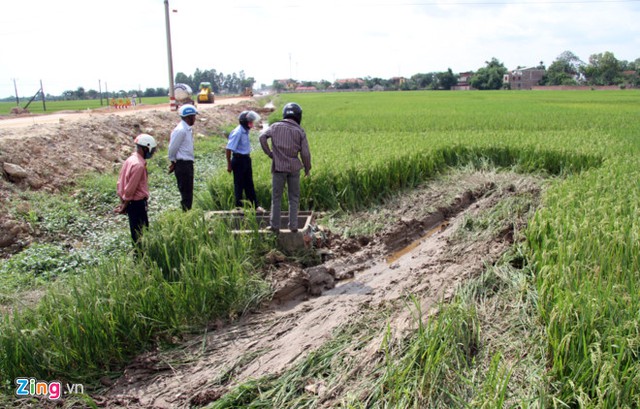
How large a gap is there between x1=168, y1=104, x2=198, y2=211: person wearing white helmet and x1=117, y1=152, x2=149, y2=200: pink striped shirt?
101 cm

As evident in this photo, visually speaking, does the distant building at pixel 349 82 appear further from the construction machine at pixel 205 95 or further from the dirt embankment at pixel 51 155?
the dirt embankment at pixel 51 155

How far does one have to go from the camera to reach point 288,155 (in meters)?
5.57

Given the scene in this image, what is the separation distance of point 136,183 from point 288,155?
5.47 feet

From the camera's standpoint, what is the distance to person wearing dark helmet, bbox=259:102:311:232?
218 inches

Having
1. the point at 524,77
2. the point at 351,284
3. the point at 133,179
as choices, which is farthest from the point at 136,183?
the point at 524,77

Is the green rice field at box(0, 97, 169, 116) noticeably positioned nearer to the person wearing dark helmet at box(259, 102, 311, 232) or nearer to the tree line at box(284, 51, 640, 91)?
the person wearing dark helmet at box(259, 102, 311, 232)

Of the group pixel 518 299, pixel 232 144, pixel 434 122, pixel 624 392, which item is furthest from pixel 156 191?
pixel 434 122

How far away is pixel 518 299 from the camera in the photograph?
3.95 meters

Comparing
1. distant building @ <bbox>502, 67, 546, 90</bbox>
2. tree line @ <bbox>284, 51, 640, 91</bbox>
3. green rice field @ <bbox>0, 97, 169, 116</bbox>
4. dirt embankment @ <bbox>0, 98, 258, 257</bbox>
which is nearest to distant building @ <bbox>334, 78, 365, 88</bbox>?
tree line @ <bbox>284, 51, 640, 91</bbox>

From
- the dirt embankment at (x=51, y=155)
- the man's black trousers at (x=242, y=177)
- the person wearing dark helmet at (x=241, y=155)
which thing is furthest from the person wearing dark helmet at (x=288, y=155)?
the dirt embankment at (x=51, y=155)

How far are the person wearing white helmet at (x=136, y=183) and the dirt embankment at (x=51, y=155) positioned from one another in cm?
243

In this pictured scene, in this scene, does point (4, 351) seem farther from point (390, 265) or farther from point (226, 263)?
point (390, 265)

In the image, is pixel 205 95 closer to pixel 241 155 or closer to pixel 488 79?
pixel 241 155

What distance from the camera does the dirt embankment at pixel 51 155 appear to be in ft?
22.6
